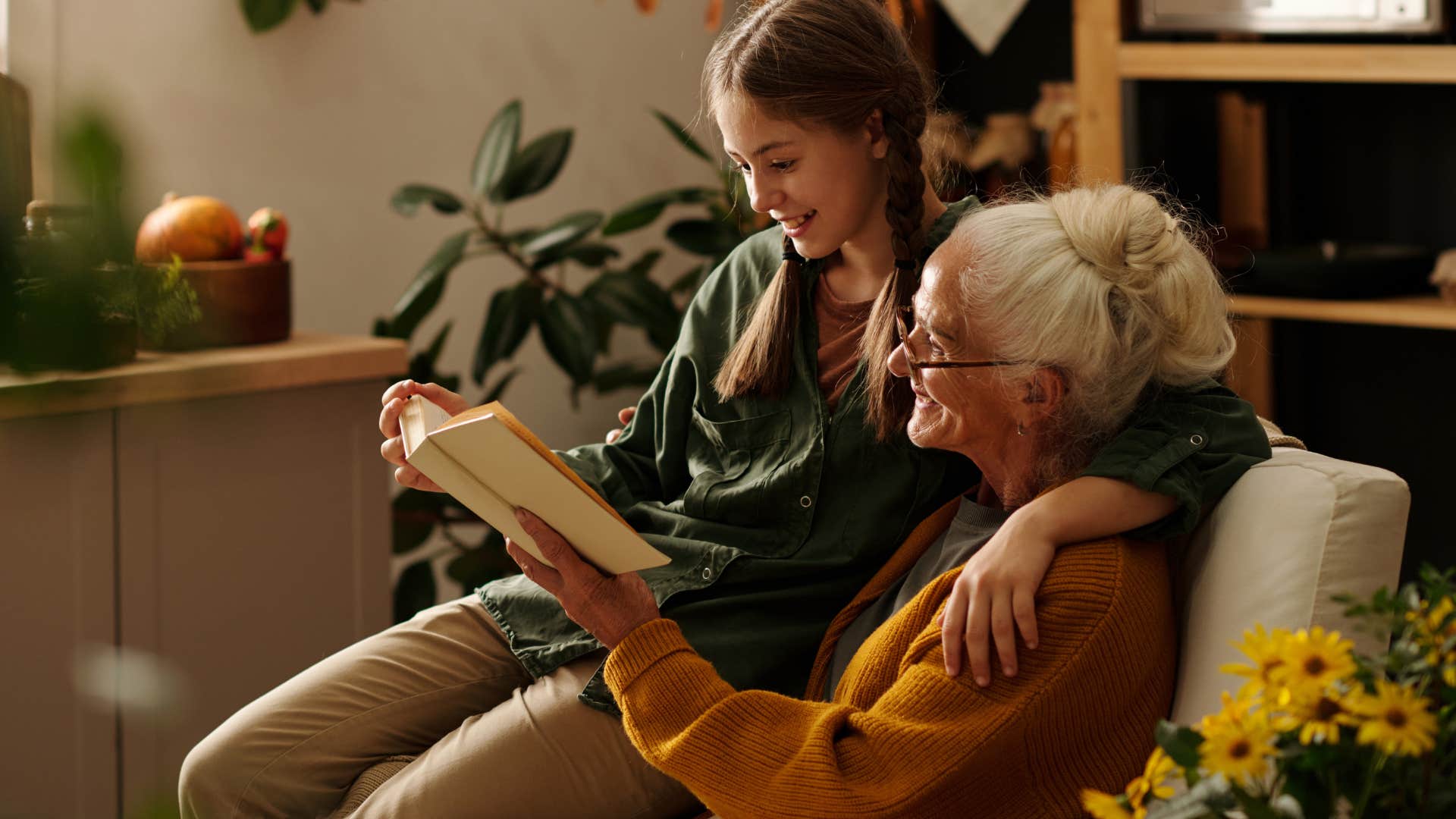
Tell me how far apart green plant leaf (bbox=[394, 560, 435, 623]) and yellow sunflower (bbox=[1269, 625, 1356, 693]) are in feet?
7.57

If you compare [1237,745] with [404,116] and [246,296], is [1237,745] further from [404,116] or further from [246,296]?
[404,116]

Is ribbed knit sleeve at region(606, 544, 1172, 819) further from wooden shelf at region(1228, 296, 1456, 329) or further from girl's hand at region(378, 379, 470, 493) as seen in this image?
wooden shelf at region(1228, 296, 1456, 329)

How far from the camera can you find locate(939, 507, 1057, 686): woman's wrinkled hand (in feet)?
3.80

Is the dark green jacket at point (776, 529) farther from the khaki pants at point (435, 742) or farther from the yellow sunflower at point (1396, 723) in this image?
the yellow sunflower at point (1396, 723)

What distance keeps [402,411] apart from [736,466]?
41 centimetres

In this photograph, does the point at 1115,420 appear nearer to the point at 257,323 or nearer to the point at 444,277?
the point at 257,323

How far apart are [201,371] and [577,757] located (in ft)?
3.74

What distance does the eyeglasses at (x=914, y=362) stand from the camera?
1351 millimetres

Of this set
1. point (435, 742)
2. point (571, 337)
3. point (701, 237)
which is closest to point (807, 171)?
point (435, 742)

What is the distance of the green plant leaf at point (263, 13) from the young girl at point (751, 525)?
1.38 m

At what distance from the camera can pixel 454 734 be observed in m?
1.54

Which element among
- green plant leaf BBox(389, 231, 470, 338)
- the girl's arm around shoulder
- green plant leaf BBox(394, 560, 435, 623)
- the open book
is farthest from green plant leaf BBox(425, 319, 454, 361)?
the girl's arm around shoulder

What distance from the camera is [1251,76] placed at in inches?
104

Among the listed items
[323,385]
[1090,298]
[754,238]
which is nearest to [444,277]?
[323,385]
